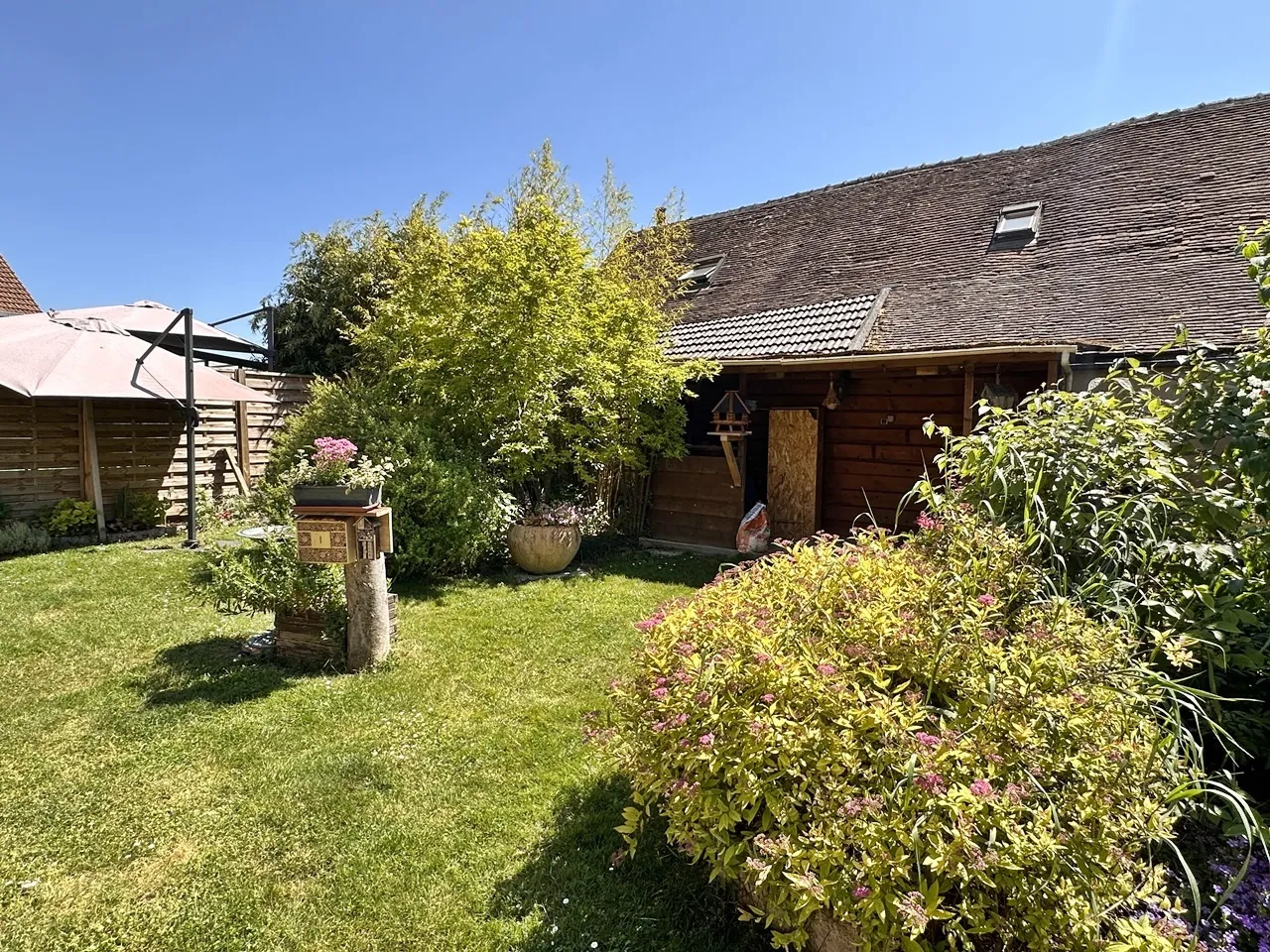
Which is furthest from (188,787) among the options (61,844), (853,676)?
(853,676)

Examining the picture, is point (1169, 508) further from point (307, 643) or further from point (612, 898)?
point (307, 643)

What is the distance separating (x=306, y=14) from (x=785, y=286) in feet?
21.3

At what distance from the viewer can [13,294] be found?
15555mm

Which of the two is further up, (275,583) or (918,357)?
(918,357)

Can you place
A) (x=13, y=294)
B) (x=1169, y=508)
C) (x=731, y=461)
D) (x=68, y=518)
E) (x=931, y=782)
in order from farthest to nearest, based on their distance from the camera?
1. (x=13, y=294)
2. (x=731, y=461)
3. (x=68, y=518)
4. (x=1169, y=508)
5. (x=931, y=782)

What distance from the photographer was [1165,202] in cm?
755

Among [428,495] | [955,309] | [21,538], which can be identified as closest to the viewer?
[428,495]

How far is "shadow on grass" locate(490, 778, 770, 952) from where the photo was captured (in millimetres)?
1910

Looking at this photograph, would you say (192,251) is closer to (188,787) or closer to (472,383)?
(472,383)

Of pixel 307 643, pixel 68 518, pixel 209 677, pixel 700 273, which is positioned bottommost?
pixel 209 677

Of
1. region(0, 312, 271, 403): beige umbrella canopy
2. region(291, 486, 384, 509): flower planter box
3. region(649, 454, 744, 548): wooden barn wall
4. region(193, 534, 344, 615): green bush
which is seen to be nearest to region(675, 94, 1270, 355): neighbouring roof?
region(649, 454, 744, 548): wooden barn wall

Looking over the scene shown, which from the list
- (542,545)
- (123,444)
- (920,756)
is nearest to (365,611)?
(542,545)

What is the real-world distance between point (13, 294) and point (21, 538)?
1347 centimetres

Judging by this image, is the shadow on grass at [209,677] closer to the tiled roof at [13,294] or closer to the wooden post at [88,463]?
the wooden post at [88,463]
